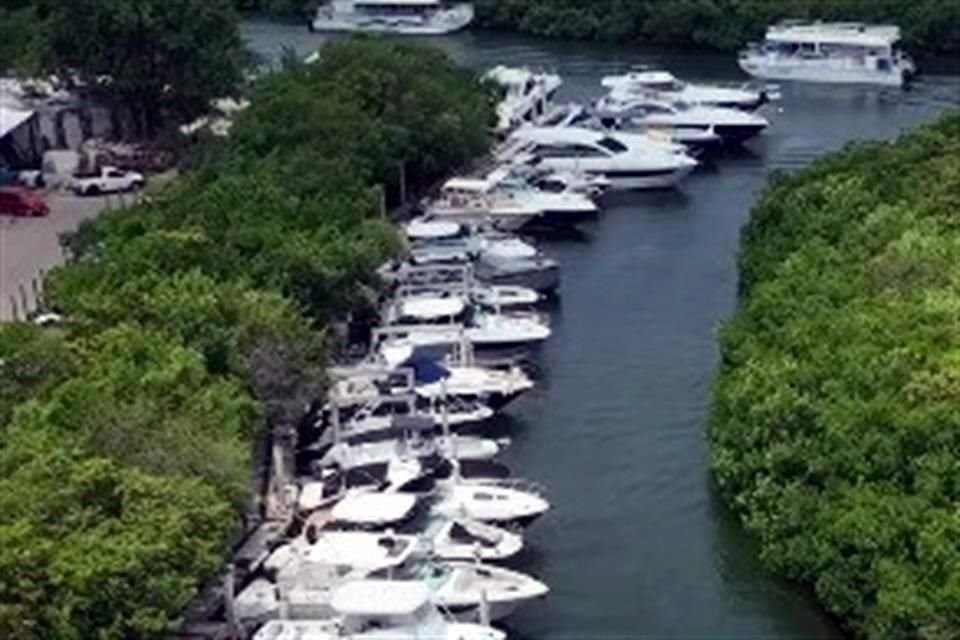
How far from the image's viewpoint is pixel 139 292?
119ft

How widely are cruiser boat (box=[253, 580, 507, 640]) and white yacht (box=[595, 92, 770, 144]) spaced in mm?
29900

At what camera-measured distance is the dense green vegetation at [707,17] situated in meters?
68.4

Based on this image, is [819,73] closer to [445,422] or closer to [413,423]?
[445,422]

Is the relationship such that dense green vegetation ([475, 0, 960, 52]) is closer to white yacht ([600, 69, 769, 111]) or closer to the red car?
white yacht ([600, 69, 769, 111])

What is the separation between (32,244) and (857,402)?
906 inches

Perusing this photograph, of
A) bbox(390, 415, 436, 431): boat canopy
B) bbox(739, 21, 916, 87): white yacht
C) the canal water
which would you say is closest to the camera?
the canal water

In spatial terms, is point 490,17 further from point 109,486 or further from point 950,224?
point 109,486

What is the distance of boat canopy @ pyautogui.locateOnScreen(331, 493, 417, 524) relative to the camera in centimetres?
3228

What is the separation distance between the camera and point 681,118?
190ft

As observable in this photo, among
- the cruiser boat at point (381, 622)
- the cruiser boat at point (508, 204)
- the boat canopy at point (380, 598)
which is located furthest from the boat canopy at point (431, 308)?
the cruiser boat at point (381, 622)

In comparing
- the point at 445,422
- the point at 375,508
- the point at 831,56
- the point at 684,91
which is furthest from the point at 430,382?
the point at 831,56

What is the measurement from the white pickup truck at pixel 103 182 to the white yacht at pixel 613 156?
37.3 ft

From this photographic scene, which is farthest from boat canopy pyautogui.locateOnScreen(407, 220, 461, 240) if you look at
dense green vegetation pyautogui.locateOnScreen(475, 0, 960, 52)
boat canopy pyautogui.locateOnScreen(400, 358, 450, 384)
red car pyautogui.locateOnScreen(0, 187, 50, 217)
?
dense green vegetation pyautogui.locateOnScreen(475, 0, 960, 52)

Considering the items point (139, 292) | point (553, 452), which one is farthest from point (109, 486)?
point (553, 452)
